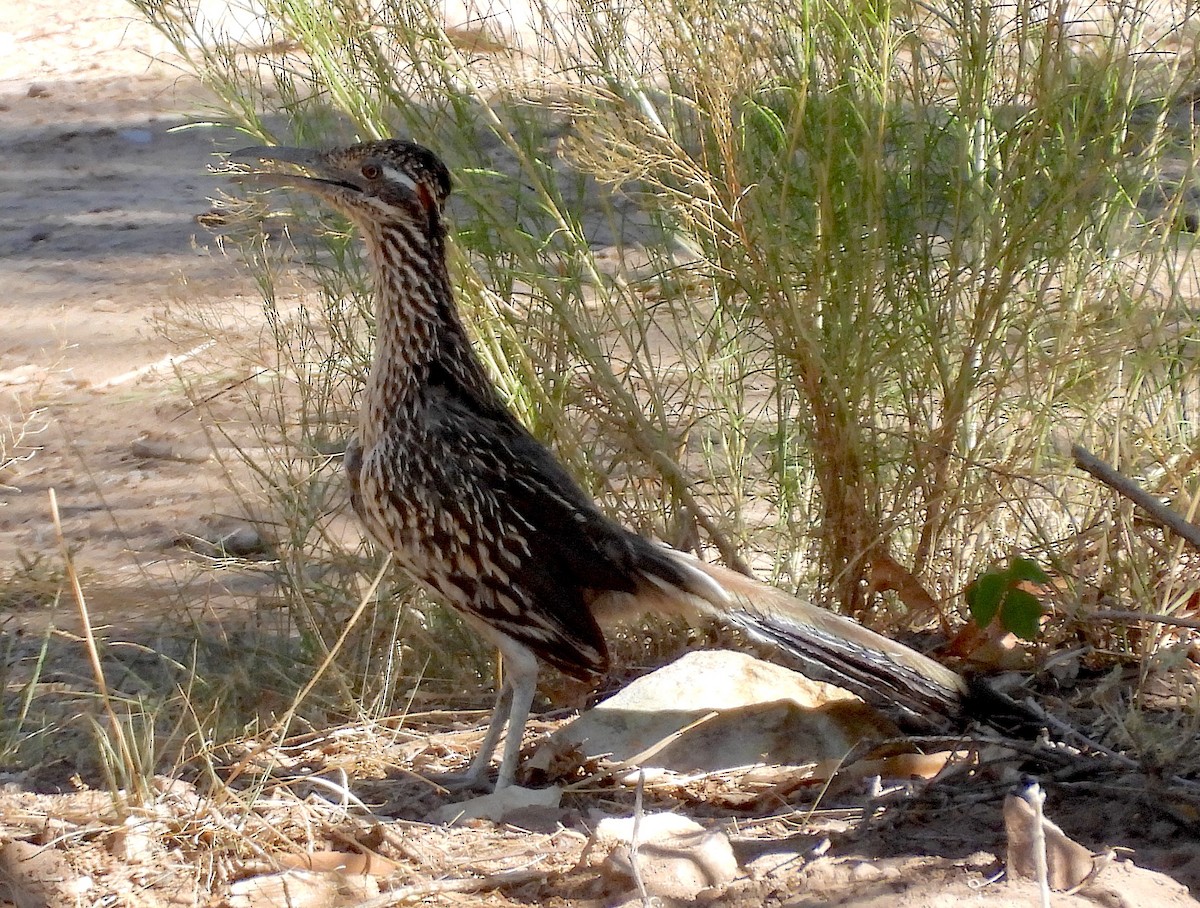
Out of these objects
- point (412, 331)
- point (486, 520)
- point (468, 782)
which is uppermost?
point (412, 331)

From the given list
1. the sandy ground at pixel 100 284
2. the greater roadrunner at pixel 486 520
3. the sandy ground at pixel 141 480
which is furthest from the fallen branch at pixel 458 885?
the sandy ground at pixel 100 284

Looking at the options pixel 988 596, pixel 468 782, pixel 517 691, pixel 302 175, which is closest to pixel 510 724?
pixel 517 691

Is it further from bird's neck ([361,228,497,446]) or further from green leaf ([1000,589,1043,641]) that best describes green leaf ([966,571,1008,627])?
bird's neck ([361,228,497,446])

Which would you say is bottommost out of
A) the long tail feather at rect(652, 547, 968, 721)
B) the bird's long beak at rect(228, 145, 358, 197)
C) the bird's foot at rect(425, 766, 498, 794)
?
the bird's foot at rect(425, 766, 498, 794)

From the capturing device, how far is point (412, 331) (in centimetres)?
456

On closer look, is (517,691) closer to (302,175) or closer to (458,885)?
(458,885)

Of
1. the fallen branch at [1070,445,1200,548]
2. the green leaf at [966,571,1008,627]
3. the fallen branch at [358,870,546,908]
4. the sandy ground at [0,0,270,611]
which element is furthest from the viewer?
the sandy ground at [0,0,270,611]

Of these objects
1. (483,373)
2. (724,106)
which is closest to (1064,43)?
(724,106)

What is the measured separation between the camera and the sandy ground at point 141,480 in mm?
3383

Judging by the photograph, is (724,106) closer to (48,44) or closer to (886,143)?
(886,143)

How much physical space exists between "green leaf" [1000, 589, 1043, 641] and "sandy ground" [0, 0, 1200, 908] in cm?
61

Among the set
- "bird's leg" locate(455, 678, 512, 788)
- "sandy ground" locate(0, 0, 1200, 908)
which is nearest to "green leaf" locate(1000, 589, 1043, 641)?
"sandy ground" locate(0, 0, 1200, 908)

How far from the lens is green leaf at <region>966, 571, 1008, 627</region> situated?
414 centimetres

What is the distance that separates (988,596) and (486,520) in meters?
1.46
